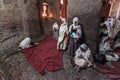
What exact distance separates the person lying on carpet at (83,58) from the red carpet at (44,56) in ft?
2.03

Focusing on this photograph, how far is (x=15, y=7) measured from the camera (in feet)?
20.5

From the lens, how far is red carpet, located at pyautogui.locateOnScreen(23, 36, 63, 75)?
4.75 m

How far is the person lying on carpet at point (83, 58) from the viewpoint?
174 inches

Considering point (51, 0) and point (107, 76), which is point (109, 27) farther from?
point (51, 0)

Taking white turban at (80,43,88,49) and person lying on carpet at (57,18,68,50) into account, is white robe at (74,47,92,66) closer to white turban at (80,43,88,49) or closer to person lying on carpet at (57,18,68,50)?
white turban at (80,43,88,49)

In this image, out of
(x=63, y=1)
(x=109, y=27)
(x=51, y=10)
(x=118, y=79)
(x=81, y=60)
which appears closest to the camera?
(x=118, y=79)

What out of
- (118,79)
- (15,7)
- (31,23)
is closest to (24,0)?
(15,7)

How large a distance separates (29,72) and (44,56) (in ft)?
2.70

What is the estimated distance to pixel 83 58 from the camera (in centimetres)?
446

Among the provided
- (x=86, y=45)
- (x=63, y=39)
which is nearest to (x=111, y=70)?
(x=86, y=45)

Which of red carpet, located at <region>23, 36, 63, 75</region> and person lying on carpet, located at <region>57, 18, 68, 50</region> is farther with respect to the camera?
person lying on carpet, located at <region>57, 18, 68, 50</region>

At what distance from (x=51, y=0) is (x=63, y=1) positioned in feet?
1.95

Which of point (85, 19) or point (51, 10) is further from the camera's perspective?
point (51, 10)

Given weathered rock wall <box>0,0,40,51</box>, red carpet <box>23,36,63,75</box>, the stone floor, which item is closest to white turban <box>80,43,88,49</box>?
the stone floor
